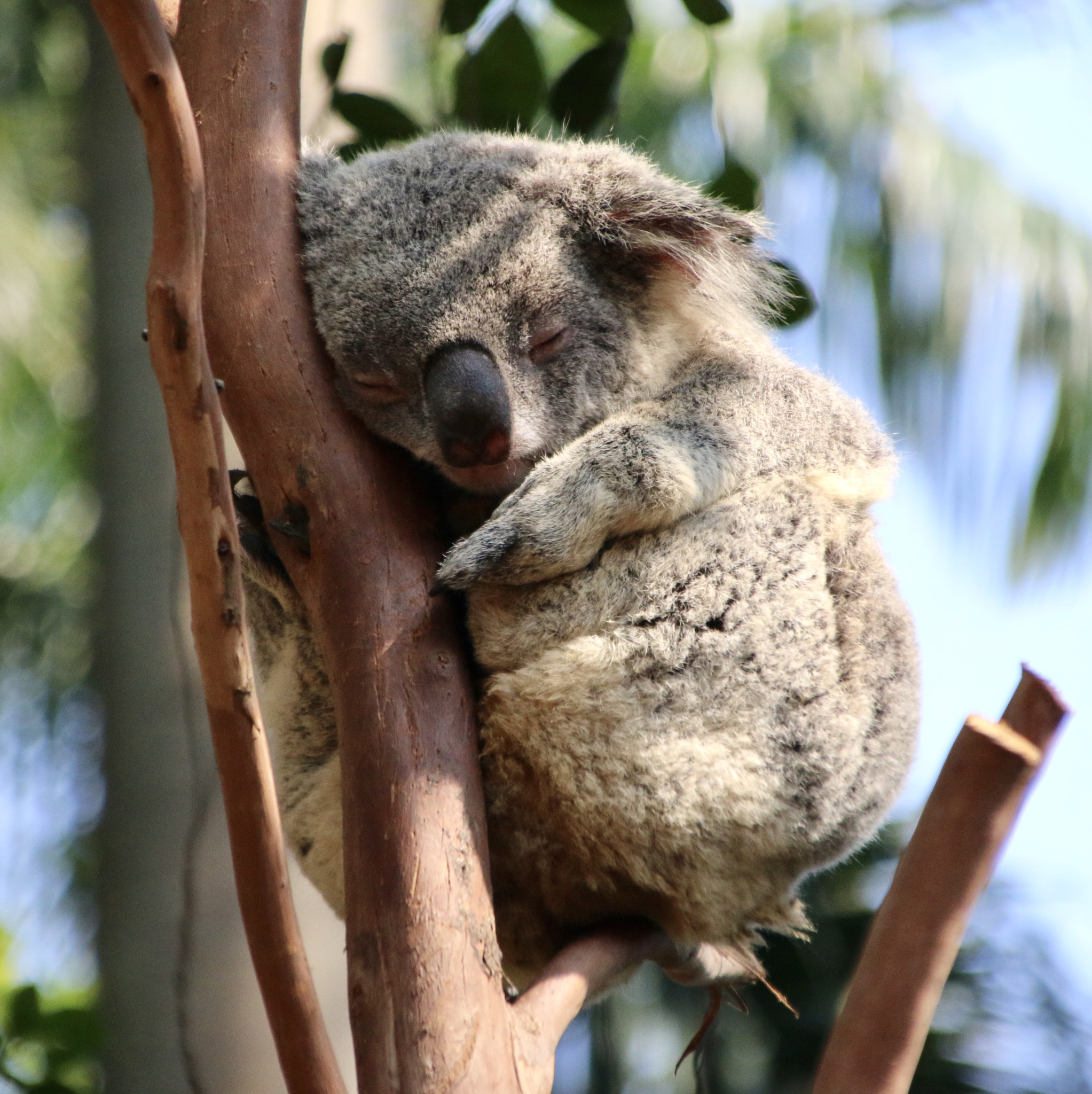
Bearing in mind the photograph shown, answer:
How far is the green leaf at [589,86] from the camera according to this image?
2971mm

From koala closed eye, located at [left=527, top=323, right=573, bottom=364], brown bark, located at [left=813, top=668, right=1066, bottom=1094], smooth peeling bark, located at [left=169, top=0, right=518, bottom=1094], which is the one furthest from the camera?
koala closed eye, located at [left=527, top=323, right=573, bottom=364]

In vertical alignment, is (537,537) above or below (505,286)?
below

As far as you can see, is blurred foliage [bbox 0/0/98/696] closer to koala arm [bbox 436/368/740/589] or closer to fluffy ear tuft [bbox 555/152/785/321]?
fluffy ear tuft [bbox 555/152/785/321]

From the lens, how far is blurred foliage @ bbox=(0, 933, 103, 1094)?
2510mm

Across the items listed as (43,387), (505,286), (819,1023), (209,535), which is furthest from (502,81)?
(43,387)

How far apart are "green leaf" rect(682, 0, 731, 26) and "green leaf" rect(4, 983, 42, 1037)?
2680 millimetres

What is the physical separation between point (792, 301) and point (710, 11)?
27.5 inches

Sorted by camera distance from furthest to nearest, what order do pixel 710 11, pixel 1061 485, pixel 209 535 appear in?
pixel 1061 485 < pixel 710 11 < pixel 209 535

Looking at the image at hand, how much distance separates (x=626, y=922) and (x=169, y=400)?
125 cm

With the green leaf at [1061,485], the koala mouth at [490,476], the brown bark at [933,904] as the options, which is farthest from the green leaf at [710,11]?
the green leaf at [1061,485]

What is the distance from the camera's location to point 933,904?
156cm

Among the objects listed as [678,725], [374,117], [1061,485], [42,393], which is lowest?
[42,393]

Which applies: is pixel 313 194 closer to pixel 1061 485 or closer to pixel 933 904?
pixel 933 904

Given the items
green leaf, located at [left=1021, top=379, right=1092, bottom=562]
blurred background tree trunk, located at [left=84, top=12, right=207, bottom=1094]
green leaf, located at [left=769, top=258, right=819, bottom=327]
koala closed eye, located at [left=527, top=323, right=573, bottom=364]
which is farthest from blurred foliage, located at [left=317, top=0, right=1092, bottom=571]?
koala closed eye, located at [left=527, top=323, right=573, bottom=364]
